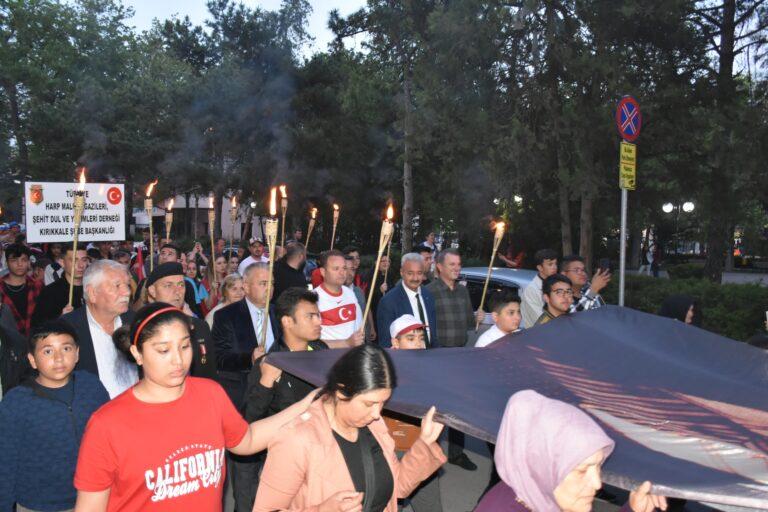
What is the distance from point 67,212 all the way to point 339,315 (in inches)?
207

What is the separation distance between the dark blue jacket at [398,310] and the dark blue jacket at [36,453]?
356cm

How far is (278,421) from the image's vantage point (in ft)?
10.5

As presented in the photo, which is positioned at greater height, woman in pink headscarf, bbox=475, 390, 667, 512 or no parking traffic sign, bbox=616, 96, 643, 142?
no parking traffic sign, bbox=616, 96, 643, 142

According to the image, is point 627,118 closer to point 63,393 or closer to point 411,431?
point 411,431

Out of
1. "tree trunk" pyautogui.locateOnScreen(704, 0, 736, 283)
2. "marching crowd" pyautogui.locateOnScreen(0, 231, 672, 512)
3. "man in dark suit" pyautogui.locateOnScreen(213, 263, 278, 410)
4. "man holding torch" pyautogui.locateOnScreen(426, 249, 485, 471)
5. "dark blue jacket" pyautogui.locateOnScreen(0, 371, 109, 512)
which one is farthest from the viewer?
"tree trunk" pyautogui.locateOnScreen(704, 0, 736, 283)

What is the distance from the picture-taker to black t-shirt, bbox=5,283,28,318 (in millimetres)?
7105

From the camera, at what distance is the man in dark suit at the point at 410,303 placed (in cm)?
675

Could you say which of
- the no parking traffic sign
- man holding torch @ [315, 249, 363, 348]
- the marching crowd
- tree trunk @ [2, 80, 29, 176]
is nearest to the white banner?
the marching crowd

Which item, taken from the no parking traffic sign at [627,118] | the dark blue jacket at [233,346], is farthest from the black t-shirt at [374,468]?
the no parking traffic sign at [627,118]

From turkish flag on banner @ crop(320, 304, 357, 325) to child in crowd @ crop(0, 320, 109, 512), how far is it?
2.79 metres

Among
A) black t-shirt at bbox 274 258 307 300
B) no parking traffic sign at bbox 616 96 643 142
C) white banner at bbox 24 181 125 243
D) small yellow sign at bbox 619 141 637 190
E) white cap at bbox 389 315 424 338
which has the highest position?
no parking traffic sign at bbox 616 96 643 142

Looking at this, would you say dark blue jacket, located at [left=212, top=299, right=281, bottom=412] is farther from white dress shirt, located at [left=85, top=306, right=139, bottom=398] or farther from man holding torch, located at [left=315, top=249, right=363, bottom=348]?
man holding torch, located at [left=315, top=249, right=363, bottom=348]

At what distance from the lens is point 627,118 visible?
895 cm

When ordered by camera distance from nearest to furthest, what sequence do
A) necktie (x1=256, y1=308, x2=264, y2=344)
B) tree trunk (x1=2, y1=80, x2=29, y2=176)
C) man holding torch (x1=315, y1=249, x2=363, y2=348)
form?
necktie (x1=256, y1=308, x2=264, y2=344)
man holding torch (x1=315, y1=249, x2=363, y2=348)
tree trunk (x1=2, y1=80, x2=29, y2=176)
